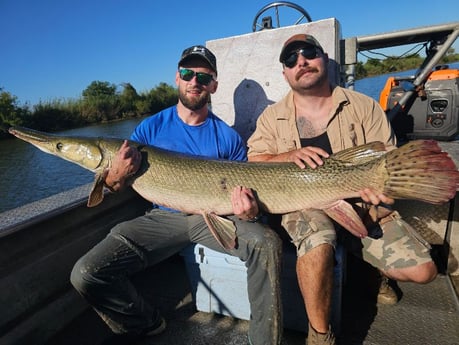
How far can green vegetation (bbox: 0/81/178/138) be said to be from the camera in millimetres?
27320

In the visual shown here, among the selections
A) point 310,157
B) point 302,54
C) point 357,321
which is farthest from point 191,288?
point 302,54

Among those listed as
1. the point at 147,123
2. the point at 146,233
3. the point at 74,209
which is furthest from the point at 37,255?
the point at 147,123

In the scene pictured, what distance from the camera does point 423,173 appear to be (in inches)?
86.0

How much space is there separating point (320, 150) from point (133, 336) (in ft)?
7.01

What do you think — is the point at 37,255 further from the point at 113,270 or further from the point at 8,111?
the point at 8,111

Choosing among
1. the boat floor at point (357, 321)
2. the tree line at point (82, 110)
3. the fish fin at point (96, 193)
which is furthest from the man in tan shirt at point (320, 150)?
the tree line at point (82, 110)

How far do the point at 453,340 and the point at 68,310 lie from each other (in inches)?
125

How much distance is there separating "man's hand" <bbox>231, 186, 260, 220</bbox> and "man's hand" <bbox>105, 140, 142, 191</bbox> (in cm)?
95

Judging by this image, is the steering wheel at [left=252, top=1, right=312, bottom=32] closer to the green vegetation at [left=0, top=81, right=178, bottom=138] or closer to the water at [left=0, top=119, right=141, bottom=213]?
the water at [left=0, top=119, right=141, bottom=213]

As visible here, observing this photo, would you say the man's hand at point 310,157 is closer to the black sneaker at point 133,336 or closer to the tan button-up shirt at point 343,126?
the tan button-up shirt at point 343,126

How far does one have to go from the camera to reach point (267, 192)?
2.66 m

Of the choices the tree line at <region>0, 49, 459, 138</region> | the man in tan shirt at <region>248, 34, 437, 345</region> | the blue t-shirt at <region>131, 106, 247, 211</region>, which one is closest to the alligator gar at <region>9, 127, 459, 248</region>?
the man in tan shirt at <region>248, 34, 437, 345</region>

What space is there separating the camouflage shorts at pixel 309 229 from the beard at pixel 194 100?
5.04 feet

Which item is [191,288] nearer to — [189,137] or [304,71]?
[189,137]
